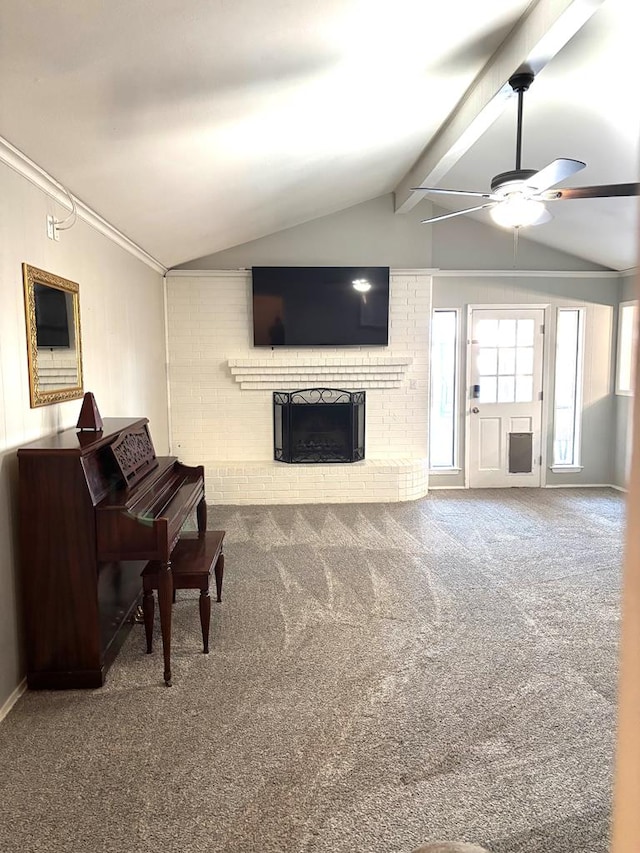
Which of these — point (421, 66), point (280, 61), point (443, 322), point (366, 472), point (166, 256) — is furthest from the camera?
point (443, 322)

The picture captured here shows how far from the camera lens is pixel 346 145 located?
362 centimetres

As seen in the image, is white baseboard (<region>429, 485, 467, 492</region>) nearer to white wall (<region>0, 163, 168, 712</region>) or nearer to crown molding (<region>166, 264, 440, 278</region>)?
crown molding (<region>166, 264, 440, 278</region>)

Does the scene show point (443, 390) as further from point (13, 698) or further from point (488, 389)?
point (13, 698)

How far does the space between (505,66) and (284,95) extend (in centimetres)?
110

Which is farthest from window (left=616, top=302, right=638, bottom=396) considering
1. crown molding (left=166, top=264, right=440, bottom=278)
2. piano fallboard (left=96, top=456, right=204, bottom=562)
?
piano fallboard (left=96, top=456, right=204, bottom=562)

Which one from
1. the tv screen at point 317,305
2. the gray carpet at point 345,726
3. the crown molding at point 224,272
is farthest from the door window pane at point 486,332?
the gray carpet at point 345,726

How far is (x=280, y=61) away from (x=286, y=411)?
11.9 ft

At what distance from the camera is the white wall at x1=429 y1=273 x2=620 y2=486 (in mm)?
5797

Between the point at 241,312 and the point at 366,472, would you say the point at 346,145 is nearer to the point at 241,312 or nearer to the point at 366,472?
the point at 241,312

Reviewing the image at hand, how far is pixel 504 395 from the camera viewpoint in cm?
591

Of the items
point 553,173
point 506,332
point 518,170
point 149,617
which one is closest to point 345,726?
point 149,617

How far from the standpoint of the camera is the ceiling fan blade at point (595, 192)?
2.41 metres

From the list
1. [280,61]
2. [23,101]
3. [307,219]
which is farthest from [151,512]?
[307,219]

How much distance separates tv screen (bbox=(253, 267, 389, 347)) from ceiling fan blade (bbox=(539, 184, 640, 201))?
2.93 m
